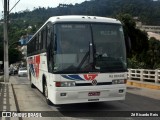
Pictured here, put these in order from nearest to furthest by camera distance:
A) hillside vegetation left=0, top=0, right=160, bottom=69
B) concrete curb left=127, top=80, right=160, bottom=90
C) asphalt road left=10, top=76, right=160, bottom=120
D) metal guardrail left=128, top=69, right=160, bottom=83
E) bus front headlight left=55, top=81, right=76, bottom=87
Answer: asphalt road left=10, top=76, right=160, bottom=120 < bus front headlight left=55, top=81, right=76, bottom=87 < concrete curb left=127, top=80, right=160, bottom=90 < metal guardrail left=128, top=69, right=160, bottom=83 < hillside vegetation left=0, top=0, right=160, bottom=69

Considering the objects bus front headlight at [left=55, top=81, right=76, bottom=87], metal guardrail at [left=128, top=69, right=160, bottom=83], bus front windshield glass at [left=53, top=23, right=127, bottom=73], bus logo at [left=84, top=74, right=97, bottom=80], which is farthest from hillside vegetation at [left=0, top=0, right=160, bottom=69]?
bus front headlight at [left=55, top=81, right=76, bottom=87]

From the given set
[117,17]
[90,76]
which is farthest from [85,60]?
[117,17]

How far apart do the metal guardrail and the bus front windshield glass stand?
10029 mm

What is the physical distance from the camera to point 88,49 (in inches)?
428

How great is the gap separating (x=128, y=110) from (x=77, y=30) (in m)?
2.97

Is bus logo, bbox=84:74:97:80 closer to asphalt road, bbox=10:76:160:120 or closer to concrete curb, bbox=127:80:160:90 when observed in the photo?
asphalt road, bbox=10:76:160:120

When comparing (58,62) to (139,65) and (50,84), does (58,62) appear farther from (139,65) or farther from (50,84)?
(139,65)

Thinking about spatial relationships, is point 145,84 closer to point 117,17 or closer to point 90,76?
point 90,76

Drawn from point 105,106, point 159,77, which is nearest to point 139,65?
point 159,77

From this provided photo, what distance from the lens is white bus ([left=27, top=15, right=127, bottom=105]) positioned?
10602 mm

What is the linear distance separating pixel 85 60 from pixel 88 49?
14.4 inches

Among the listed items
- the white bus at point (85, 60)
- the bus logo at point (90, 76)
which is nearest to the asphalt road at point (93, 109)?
the white bus at point (85, 60)

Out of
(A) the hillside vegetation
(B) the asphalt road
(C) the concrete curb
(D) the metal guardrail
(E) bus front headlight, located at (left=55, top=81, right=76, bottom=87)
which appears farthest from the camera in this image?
(A) the hillside vegetation

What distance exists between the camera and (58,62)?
1062 cm
